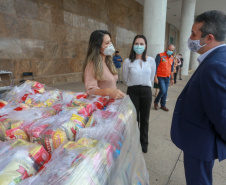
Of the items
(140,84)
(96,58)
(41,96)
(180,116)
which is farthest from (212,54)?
(41,96)

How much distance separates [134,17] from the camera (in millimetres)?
11875

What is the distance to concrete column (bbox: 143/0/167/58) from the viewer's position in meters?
5.48

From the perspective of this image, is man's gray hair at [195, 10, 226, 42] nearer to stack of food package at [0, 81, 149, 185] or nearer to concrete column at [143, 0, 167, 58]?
stack of food package at [0, 81, 149, 185]

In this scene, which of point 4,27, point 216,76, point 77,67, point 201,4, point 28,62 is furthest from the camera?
point 201,4

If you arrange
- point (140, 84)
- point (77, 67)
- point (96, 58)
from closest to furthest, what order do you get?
point (96, 58) < point (140, 84) < point (77, 67)

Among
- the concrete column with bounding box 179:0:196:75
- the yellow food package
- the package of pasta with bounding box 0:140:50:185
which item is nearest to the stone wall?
the concrete column with bounding box 179:0:196:75

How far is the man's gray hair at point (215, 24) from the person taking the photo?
1025mm

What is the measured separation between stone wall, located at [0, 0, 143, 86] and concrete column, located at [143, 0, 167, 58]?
3.74 meters

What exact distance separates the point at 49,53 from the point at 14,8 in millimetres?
1996

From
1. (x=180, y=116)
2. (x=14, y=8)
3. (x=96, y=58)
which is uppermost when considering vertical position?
(x=14, y=8)

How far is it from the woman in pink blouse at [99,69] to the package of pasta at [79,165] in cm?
67

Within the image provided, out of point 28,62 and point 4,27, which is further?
point 28,62

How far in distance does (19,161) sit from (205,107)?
1.15 meters

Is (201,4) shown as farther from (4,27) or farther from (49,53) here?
(4,27)
